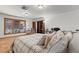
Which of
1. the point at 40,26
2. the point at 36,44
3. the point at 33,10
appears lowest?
the point at 36,44

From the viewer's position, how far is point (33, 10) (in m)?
1.05

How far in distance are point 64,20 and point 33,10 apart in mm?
407

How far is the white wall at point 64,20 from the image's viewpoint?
1039 mm

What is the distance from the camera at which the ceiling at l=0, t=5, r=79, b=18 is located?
0.97 meters

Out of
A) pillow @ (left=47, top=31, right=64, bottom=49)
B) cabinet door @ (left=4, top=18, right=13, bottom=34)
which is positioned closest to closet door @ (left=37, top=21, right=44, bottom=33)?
pillow @ (left=47, top=31, right=64, bottom=49)

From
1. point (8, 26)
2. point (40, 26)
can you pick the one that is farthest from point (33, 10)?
point (8, 26)

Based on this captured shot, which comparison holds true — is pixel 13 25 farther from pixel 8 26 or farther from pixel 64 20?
pixel 64 20

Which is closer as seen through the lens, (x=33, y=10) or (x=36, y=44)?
(x=33, y=10)

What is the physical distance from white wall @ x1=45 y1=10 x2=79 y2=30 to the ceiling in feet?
0.18

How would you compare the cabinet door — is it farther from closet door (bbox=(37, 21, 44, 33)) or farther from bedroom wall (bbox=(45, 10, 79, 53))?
bedroom wall (bbox=(45, 10, 79, 53))
